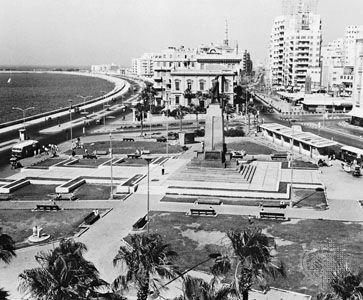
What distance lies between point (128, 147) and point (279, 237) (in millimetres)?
41158

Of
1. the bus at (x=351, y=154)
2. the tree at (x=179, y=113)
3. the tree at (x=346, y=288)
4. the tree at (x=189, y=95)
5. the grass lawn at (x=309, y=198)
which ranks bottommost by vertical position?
the grass lawn at (x=309, y=198)

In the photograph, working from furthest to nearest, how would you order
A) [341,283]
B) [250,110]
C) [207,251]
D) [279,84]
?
[279,84], [250,110], [207,251], [341,283]

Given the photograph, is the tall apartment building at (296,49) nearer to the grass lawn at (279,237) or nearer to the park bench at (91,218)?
the grass lawn at (279,237)

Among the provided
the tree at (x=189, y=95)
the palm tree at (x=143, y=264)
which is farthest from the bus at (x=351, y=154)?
the tree at (x=189, y=95)

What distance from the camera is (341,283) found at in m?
18.1

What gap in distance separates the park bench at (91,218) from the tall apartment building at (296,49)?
126525 millimetres

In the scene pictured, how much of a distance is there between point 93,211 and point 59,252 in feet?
71.9

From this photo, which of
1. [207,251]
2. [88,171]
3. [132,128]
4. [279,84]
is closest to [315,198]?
[207,251]

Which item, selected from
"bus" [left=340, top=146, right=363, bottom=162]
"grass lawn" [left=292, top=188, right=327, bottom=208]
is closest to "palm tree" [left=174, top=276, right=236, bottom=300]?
"grass lawn" [left=292, top=188, right=327, bottom=208]

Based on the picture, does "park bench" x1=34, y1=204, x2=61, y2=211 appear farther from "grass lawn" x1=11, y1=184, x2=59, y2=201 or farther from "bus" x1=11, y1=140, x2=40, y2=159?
"bus" x1=11, y1=140, x2=40, y2=159

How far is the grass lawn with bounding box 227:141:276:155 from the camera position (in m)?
68.5

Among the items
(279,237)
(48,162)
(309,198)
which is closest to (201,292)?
(279,237)

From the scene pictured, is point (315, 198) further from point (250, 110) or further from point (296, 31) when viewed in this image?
point (296, 31)

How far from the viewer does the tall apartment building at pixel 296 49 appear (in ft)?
552
